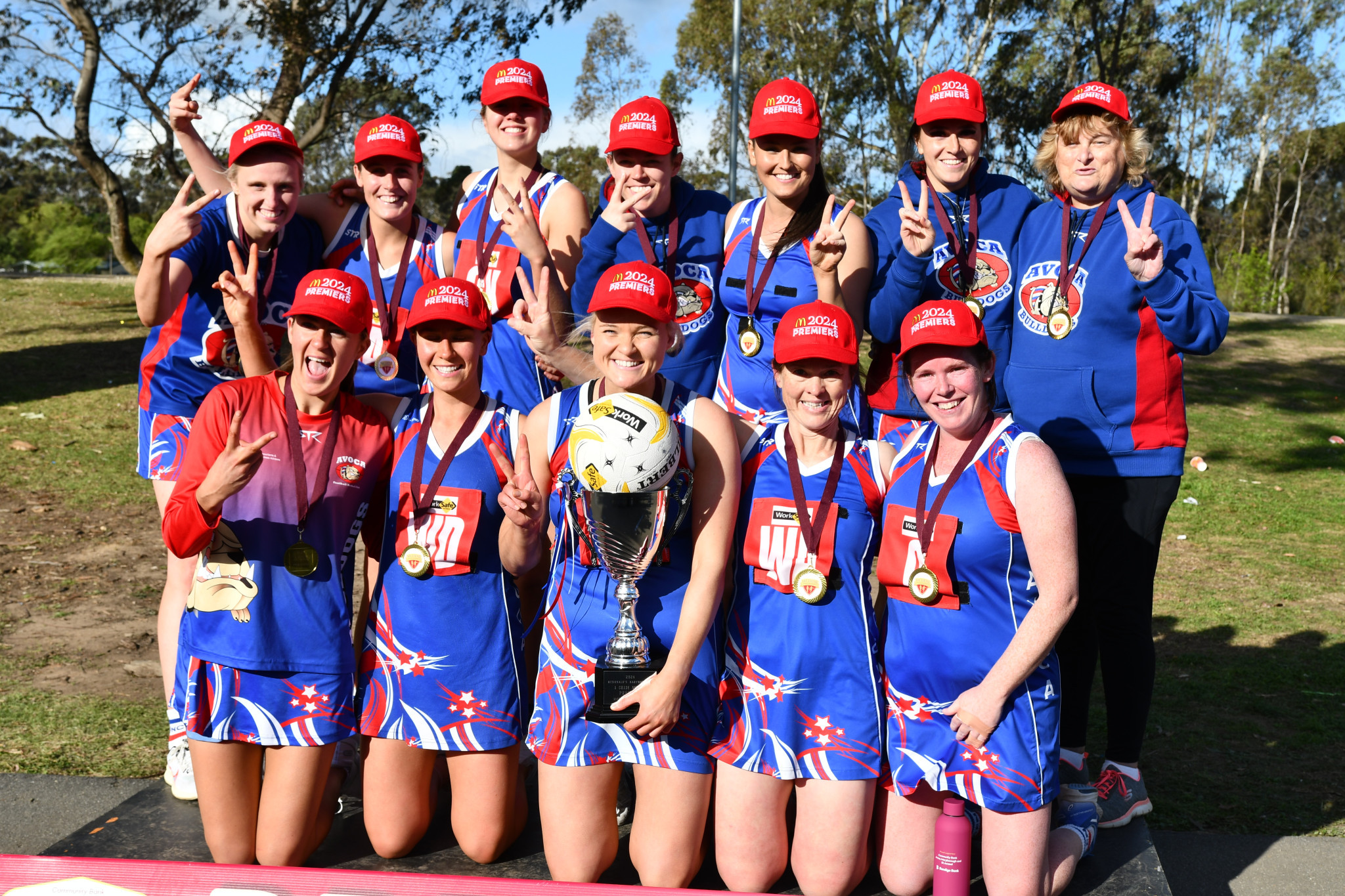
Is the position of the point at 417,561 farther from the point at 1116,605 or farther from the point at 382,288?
the point at 1116,605

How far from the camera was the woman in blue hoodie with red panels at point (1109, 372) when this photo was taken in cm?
375

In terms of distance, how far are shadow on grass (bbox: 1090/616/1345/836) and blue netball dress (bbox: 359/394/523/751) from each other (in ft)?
8.77

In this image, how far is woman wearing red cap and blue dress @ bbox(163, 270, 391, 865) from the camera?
3.38 meters

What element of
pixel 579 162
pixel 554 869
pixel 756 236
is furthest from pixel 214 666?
pixel 579 162

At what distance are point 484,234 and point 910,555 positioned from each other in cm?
202

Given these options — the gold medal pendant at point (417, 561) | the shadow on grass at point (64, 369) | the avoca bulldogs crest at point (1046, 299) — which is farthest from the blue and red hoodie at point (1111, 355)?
the shadow on grass at point (64, 369)

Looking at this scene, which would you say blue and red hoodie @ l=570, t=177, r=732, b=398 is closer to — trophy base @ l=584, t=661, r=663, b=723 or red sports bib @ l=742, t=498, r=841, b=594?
red sports bib @ l=742, t=498, r=841, b=594

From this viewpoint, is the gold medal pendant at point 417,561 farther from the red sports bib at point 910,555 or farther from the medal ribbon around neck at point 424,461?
the red sports bib at point 910,555

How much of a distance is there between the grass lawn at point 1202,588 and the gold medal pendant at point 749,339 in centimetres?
246

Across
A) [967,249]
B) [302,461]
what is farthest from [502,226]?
[967,249]

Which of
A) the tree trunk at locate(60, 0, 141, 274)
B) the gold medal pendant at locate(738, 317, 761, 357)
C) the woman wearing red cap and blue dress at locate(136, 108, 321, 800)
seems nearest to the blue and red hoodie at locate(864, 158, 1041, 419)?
the gold medal pendant at locate(738, 317, 761, 357)

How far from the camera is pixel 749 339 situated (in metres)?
3.86

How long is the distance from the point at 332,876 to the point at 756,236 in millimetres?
2485

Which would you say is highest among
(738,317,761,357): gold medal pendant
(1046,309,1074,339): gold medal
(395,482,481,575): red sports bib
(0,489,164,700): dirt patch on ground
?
(1046,309,1074,339): gold medal
